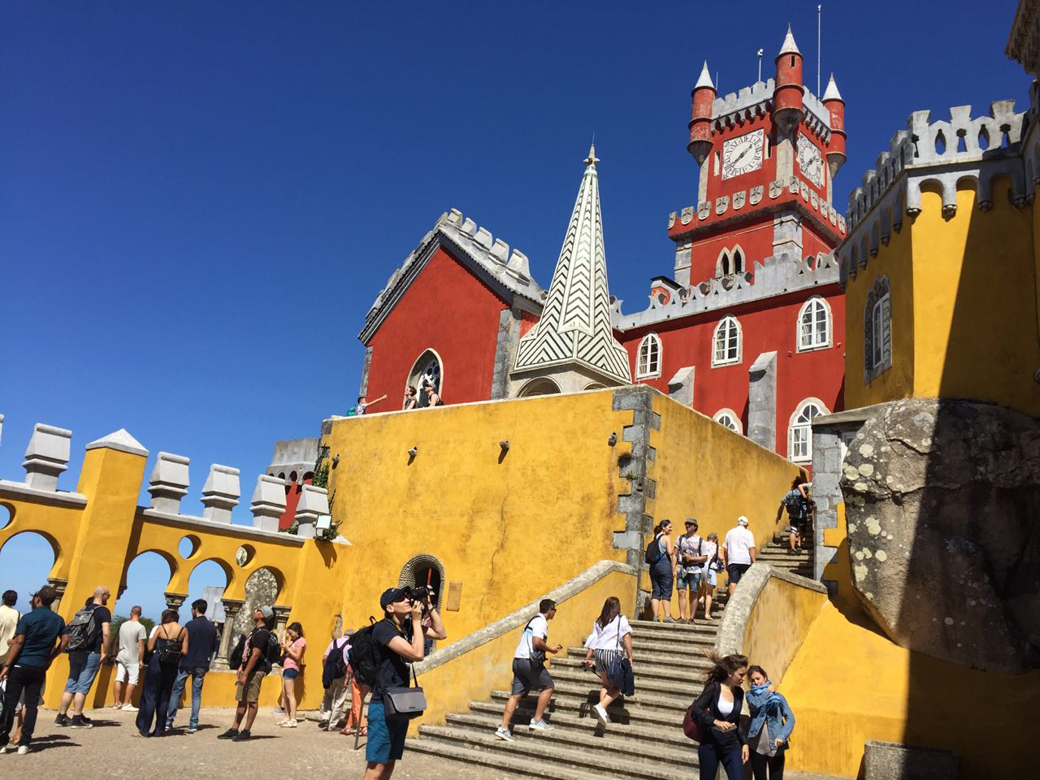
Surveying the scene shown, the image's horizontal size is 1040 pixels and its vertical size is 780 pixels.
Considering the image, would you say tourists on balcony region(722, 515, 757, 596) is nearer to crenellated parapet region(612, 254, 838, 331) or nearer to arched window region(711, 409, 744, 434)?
arched window region(711, 409, 744, 434)

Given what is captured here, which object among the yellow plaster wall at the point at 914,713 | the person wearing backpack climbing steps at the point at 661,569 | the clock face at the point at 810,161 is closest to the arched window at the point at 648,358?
the clock face at the point at 810,161

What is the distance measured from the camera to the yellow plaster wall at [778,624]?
9.47m

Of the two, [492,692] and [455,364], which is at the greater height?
[455,364]

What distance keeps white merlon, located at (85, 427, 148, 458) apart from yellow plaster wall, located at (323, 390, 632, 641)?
4803mm

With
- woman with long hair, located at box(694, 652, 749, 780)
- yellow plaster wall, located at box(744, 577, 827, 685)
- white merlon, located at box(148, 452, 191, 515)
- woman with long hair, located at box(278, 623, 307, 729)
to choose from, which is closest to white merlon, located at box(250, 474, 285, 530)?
white merlon, located at box(148, 452, 191, 515)

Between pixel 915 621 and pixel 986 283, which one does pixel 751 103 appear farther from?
pixel 915 621

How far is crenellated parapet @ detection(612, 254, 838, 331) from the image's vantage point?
22562mm

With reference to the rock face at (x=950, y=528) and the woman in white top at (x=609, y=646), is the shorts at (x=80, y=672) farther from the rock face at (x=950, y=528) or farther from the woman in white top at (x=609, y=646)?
the rock face at (x=950, y=528)

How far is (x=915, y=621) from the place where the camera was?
10703 millimetres

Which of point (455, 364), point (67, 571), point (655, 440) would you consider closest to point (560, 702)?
point (655, 440)

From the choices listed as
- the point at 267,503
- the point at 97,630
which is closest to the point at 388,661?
the point at 97,630

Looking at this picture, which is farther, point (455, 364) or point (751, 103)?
point (751, 103)

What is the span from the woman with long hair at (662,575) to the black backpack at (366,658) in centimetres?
621

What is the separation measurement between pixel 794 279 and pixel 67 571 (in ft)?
60.5
